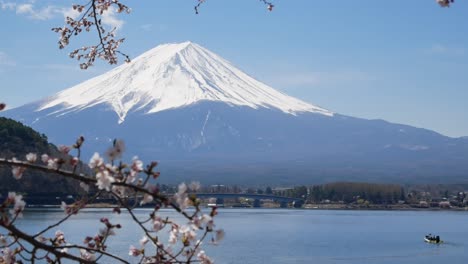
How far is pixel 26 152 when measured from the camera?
33.2 meters

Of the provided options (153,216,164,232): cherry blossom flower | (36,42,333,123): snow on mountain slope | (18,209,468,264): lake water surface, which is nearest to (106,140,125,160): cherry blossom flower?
(153,216,164,232): cherry blossom flower

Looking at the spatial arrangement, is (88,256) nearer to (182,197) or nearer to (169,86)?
(182,197)

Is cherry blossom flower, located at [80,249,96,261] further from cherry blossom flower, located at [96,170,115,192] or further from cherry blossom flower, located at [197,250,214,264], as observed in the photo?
cherry blossom flower, located at [96,170,115,192]

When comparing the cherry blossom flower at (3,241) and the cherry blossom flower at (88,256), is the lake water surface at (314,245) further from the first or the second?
the cherry blossom flower at (3,241)

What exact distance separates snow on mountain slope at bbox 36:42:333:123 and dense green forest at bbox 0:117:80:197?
128 meters

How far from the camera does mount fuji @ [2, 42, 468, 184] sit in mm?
152625

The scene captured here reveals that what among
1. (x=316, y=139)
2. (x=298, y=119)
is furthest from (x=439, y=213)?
(x=298, y=119)

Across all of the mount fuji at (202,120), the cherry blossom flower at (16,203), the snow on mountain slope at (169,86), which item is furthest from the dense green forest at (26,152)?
the snow on mountain slope at (169,86)

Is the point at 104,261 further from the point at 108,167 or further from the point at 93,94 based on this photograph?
the point at 93,94

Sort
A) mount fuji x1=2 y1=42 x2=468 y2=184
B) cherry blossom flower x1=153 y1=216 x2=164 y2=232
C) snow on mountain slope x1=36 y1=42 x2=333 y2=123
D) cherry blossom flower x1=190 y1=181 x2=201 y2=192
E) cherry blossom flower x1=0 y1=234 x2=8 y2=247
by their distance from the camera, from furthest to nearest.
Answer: snow on mountain slope x1=36 y1=42 x2=333 y2=123 → mount fuji x1=2 y1=42 x2=468 y2=184 → cherry blossom flower x1=0 y1=234 x2=8 y2=247 → cherry blossom flower x1=153 y1=216 x2=164 y2=232 → cherry blossom flower x1=190 y1=181 x2=201 y2=192

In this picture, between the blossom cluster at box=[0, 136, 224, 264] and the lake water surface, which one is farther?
the lake water surface

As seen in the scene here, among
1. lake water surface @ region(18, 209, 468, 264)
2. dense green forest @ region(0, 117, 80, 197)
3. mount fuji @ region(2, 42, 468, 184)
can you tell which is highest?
mount fuji @ region(2, 42, 468, 184)

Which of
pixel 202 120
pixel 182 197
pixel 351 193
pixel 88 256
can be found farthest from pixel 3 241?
pixel 202 120

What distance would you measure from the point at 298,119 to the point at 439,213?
347 ft
